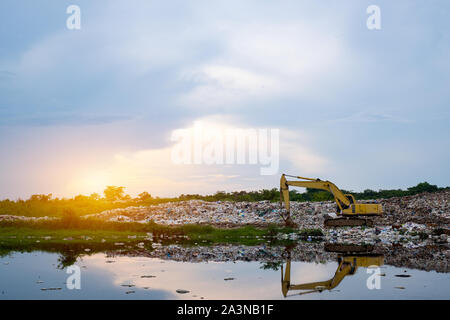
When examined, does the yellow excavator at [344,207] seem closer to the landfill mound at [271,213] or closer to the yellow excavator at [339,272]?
the landfill mound at [271,213]

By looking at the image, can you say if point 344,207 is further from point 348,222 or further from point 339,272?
point 339,272

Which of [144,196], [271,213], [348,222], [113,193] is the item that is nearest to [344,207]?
[348,222]

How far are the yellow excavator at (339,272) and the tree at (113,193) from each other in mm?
34688

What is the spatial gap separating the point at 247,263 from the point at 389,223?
1317cm

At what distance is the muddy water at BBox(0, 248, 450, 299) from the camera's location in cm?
681

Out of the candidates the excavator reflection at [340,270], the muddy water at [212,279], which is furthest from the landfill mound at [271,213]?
the muddy water at [212,279]

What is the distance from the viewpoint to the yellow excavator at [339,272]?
7.36m

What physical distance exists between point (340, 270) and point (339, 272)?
0.26 metres

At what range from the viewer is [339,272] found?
8.84 meters

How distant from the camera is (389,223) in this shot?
20.7 m

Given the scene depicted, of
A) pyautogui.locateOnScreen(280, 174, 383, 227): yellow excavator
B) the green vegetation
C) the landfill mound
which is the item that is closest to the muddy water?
pyautogui.locateOnScreen(280, 174, 383, 227): yellow excavator
